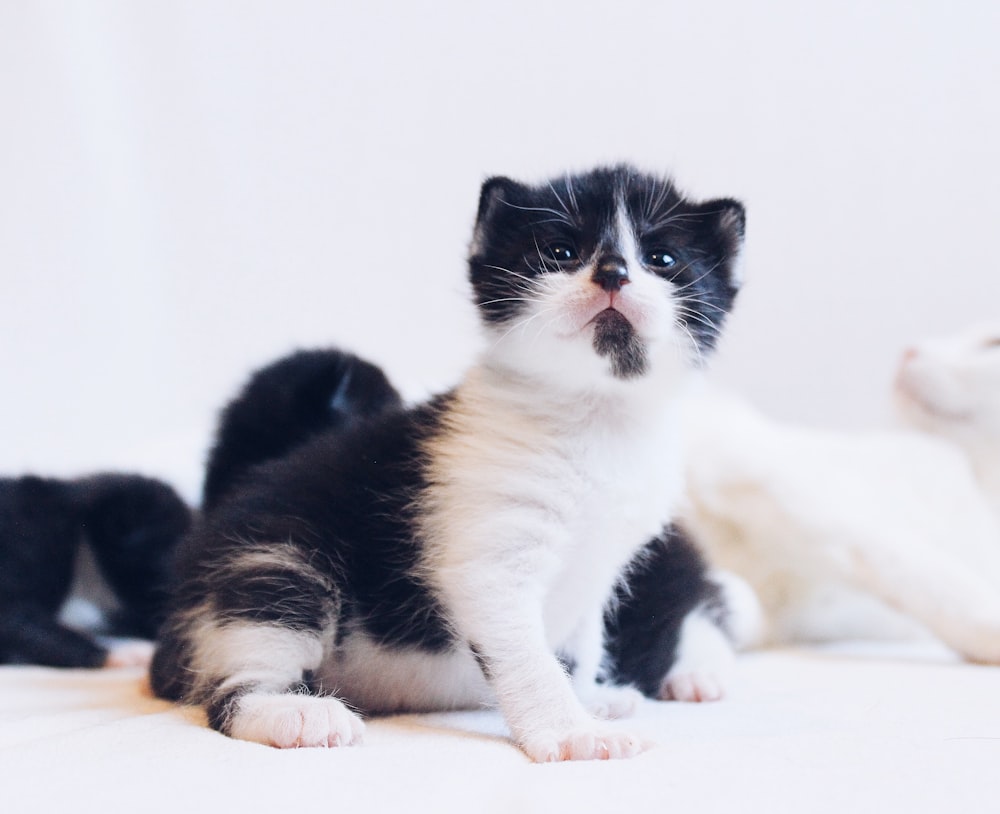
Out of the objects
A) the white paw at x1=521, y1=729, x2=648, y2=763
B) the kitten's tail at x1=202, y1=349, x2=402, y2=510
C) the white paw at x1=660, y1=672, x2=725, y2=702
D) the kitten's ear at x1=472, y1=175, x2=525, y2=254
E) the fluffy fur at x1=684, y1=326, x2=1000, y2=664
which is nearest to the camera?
the white paw at x1=521, y1=729, x2=648, y2=763

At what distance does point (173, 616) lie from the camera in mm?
1348

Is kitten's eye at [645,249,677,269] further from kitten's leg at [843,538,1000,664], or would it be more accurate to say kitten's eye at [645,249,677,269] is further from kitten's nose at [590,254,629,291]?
kitten's leg at [843,538,1000,664]

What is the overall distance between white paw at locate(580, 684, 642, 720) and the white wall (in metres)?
1.08

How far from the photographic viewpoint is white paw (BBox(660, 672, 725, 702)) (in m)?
1.44

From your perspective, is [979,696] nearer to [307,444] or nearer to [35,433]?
[307,444]

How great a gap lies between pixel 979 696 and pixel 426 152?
61.1 inches

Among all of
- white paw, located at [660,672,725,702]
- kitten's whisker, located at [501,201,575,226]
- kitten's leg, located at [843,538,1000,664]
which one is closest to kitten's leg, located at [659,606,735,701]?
white paw, located at [660,672,725,702]

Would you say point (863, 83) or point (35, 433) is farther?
point (35, 433)

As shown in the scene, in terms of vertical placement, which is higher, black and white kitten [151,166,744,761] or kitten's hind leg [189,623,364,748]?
black and white kitten [151,166,744,761]

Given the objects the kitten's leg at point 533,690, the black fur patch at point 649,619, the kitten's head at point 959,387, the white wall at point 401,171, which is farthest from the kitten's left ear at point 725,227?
the kitten's head at point 959,387

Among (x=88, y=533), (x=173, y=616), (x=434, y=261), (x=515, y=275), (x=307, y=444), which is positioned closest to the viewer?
(x=515, y=275)

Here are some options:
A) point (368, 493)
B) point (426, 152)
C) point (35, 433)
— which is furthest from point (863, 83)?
point (35, 433)

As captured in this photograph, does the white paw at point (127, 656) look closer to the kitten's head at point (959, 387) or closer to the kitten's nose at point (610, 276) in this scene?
the kitten's nose at point (610, 276)

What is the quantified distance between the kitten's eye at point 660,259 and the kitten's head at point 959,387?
126cm
